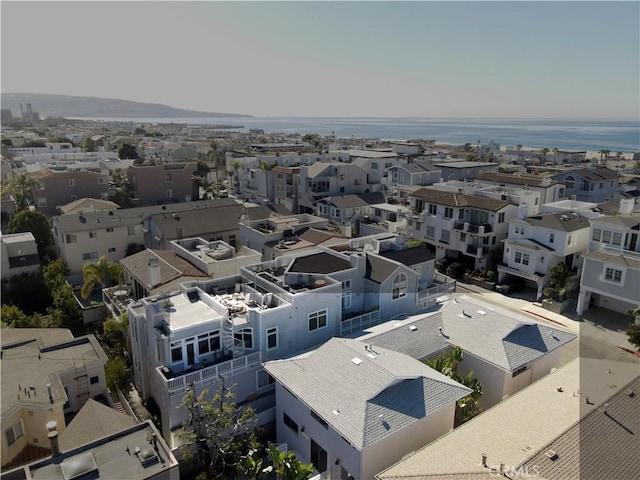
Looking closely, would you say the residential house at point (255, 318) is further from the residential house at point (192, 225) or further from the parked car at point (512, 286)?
the residential house at point (192, 225)

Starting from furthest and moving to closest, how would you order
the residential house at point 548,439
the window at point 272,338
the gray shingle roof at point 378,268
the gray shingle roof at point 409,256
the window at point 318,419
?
the gray shingle roof at point 409,256
the gray shingle roof at point 378,268
the window at point 272,338
the window at point 318,419
the residential house at point 548,439

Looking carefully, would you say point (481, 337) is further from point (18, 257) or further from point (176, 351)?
point (18, 257)

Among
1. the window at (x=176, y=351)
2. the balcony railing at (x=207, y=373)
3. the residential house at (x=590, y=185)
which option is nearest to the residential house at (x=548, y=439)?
the balcony railing at (x=207, y=373)

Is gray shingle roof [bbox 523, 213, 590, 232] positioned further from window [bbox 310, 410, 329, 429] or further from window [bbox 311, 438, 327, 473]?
window [bbox 311, 438, 327, 473]

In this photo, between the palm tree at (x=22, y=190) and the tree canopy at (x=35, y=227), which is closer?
the tree canopy at (x=35, y=227)

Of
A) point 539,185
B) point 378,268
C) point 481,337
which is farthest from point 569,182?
point 481,337
